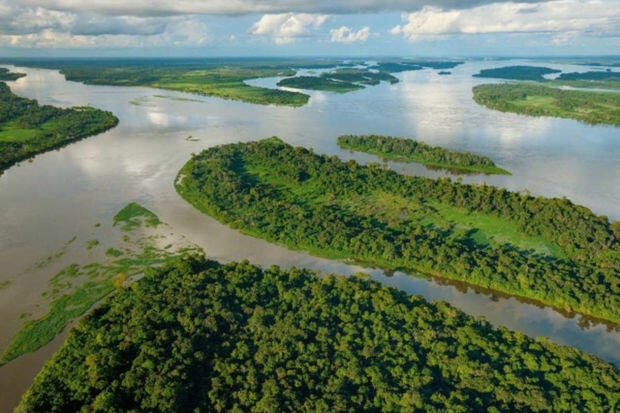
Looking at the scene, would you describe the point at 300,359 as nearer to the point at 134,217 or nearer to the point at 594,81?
the point at 134,217

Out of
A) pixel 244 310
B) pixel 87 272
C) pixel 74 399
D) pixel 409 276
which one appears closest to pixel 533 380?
pixel 409 276

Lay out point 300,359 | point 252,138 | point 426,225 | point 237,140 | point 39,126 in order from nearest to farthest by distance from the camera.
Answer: point 300,359 < point 426,225 < point 237,140 < point 252,138 < point 39,126

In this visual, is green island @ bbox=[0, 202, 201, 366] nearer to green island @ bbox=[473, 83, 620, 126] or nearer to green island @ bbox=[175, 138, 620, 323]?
green island @ bbox=[175, 138, 620, 323]

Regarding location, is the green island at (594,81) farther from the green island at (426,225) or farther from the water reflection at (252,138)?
the green island at (426,225)

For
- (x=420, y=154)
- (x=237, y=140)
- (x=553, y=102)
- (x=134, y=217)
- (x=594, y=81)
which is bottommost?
(x=134, y=217)

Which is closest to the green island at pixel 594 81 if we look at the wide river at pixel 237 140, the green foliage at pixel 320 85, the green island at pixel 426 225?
the wide river at pixel 237 140

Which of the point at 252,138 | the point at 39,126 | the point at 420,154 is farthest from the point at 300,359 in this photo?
the point at 39,126

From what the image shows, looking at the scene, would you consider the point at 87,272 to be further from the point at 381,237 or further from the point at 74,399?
the point at 381,237
